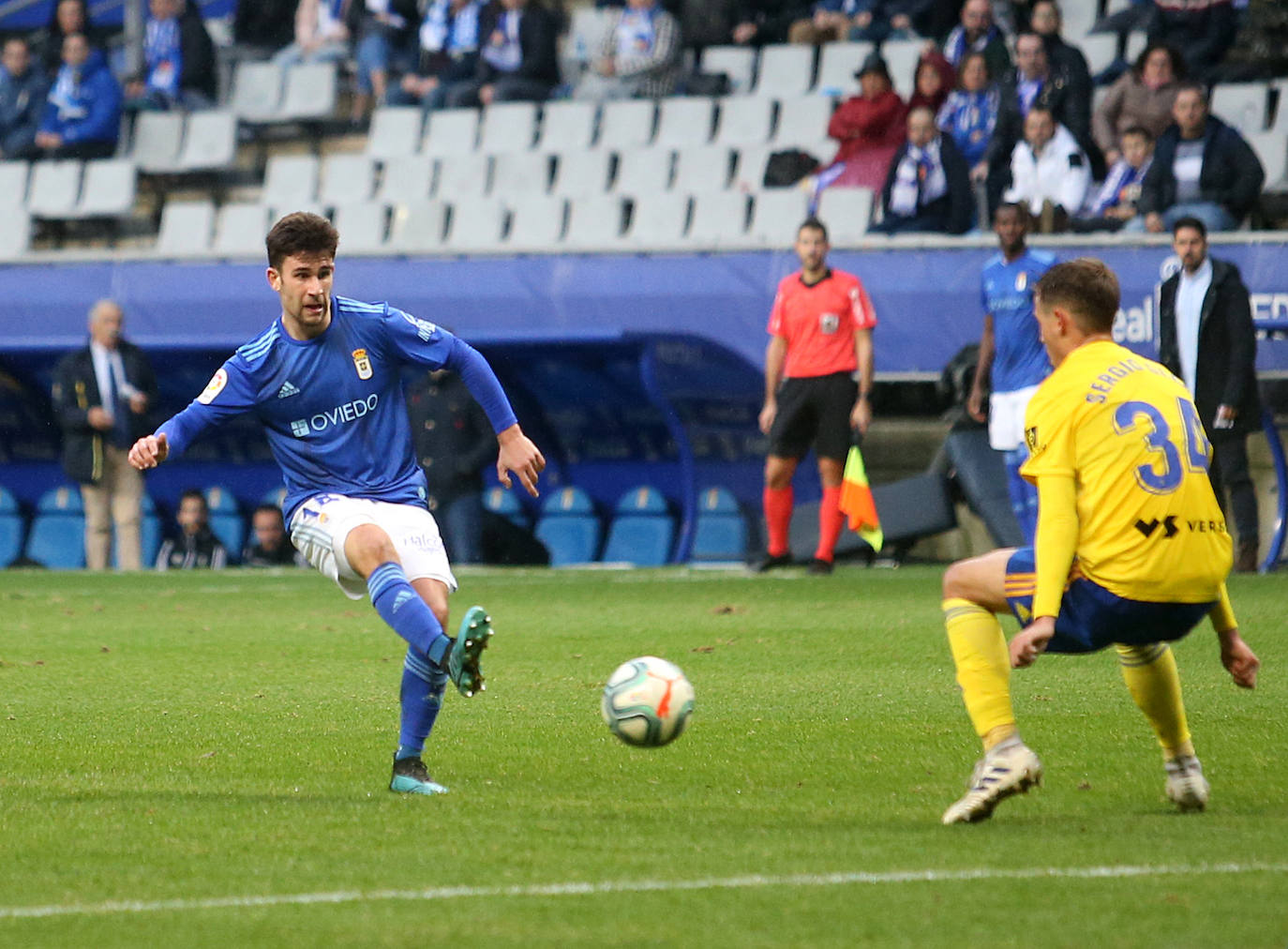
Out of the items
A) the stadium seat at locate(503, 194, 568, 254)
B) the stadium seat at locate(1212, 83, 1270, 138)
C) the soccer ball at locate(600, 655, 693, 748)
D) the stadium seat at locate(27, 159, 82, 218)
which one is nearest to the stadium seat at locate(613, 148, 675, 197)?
the stadium seat at locate(503, 194, 568, 254)

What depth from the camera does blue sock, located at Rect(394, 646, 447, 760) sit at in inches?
208

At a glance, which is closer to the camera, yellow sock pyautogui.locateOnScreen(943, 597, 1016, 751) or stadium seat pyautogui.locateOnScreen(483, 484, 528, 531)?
yellow sock pyautogui.locateOnScreen(943, 597, 1016, 751)

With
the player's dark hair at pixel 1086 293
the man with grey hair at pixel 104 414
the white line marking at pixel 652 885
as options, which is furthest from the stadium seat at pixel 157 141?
the white line marking at pixel 652 885

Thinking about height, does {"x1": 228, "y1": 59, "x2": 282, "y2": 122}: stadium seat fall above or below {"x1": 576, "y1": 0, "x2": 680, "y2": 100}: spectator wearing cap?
below

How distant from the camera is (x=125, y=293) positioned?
14.8 metres

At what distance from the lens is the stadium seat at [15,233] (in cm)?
1684

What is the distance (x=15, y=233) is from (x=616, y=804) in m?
13.5

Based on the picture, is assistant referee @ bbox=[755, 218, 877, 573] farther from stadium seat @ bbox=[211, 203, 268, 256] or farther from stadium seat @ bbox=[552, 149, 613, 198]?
stadium seat @ bbox=[211, 203, 268, 256]

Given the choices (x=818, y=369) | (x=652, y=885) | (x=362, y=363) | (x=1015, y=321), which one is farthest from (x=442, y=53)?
(x=652, y=885)

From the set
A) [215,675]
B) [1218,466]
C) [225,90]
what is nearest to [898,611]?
[1218,466]

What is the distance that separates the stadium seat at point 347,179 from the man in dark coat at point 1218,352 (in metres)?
7.88

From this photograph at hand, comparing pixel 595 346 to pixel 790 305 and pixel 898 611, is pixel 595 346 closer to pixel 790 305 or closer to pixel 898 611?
pixel 790 305

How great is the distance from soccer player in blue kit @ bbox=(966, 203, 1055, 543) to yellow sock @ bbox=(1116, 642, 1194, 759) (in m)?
6.39

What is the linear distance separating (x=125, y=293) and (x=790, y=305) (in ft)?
18.7
